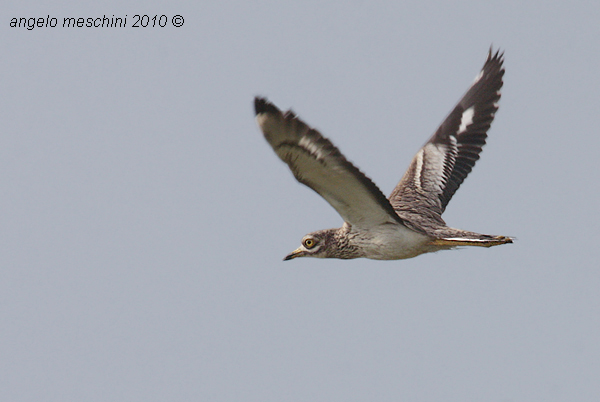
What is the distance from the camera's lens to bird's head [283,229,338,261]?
414 inches

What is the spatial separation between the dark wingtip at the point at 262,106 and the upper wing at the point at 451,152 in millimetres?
4378

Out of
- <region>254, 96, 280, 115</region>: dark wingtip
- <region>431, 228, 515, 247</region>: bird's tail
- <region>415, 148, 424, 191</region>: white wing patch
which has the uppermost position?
<region>415, 148, 424, 191</region>: white wing patch

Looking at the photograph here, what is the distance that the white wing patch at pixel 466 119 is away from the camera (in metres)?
13.4

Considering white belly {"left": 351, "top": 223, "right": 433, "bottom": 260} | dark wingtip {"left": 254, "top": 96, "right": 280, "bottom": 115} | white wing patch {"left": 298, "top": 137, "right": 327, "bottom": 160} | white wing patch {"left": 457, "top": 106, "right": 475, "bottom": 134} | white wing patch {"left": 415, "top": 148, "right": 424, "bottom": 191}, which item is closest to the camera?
dark wingtip {"left": 254, "top": 96, "right": 280, "bottom": 115}

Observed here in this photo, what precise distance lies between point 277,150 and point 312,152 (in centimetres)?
34

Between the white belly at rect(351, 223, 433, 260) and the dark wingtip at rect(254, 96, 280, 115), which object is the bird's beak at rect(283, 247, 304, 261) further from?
the dark wingtip at rect(254, 96, 280, 115)

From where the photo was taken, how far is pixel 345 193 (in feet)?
30.1

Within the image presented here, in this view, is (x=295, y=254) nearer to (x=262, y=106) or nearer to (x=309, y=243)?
(x=309, y=243)

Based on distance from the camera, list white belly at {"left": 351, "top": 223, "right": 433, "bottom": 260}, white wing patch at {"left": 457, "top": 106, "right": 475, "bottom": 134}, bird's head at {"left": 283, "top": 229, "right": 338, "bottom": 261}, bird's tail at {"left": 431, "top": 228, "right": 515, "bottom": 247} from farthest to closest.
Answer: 1. white wing patch at {"left": 457, "top": 106, "right": 475, "bottom": 134}
2. bird's head at {"left": 283, "top": 229, "right": 338, "bottom": 261}
3. white belly at {"left": 351, "top": 223, "right": 433, "bottom": 260}
4. bird's tail at {"left": 431, "top": 228, "right": 515, "bottom": 247}

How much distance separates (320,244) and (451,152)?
355 cm

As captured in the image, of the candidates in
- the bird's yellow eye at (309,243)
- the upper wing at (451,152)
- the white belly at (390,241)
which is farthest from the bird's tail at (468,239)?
the bird's yellow eye at (309,243)

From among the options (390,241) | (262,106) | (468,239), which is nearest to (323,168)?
(262,106)

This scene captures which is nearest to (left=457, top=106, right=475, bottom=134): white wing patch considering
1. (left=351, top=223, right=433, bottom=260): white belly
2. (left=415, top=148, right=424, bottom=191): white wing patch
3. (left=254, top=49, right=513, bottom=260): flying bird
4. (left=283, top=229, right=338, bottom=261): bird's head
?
(left=254, top=49, right=513, bottom=260): flying bird

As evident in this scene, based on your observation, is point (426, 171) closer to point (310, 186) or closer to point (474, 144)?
point (474, 144)
